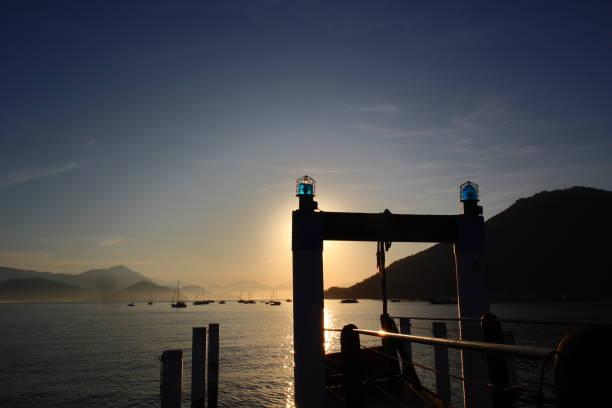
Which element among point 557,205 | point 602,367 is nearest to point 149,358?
point 602,367

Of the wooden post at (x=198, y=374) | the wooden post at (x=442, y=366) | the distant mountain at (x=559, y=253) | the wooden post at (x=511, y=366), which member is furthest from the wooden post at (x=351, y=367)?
the distant mountain at (x=559, y=253)

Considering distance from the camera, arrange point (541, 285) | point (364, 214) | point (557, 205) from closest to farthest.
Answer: point (364, 214) < point (541, 285) < point (557, 205)

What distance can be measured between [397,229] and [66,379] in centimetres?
3458

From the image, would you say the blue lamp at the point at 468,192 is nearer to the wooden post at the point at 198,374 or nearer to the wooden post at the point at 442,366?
the wooden post at the point at 442,366

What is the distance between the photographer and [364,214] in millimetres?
10625

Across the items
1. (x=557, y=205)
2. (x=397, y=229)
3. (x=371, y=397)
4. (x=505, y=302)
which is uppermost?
(x=557, y=205)

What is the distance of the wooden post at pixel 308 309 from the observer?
369 inches

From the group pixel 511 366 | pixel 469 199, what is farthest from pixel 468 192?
pixel 511 366

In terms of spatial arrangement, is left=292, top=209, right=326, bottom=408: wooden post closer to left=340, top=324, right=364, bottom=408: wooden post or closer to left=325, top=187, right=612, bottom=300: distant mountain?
left=340, top=324, right=364, bottom=408: wooden post

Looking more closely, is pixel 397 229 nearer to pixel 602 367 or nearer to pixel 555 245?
pixel 602 367

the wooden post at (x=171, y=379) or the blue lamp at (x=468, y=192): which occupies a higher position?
the blue lamp at (x=468, y=192)

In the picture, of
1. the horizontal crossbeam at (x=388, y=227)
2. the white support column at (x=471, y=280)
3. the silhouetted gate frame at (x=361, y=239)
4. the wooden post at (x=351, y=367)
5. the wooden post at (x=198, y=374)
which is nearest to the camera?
the wooden post at (x=351, y=367)

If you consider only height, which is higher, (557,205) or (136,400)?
(557,205)

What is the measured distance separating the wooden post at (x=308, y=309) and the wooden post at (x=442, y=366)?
3073mm
